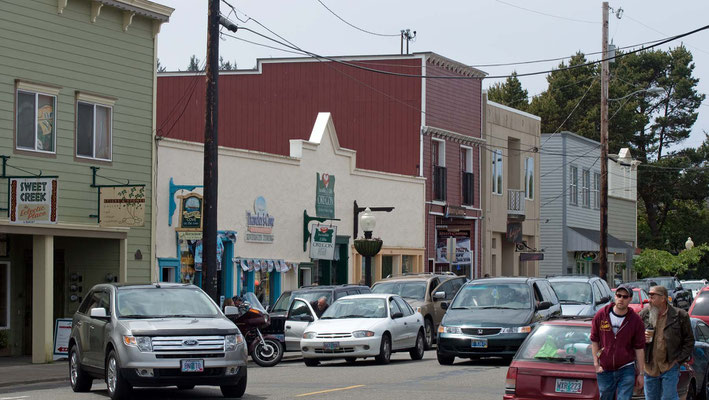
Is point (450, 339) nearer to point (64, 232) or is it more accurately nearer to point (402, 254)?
point (64, 232)

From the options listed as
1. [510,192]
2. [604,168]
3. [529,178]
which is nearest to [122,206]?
[604,168]

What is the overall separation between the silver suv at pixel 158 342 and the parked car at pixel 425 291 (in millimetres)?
11345

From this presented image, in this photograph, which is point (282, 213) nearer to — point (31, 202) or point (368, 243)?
point (368, 243)

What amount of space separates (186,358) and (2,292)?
11.6 meters

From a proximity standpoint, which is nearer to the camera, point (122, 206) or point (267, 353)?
point (267, 353)

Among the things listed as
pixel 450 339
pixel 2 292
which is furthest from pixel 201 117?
pixel 450 339

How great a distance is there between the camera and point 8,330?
2516 cm

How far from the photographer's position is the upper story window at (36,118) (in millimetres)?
23359

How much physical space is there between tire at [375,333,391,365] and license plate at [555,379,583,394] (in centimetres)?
965

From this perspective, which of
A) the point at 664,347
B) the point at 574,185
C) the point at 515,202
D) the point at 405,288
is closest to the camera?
the point at 664,347

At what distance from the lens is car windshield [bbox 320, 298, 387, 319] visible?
22891mm

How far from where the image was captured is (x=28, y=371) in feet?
70.2

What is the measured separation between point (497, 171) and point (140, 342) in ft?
108

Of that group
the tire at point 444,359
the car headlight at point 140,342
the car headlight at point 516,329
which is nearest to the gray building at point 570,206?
the tire at point 444,359
